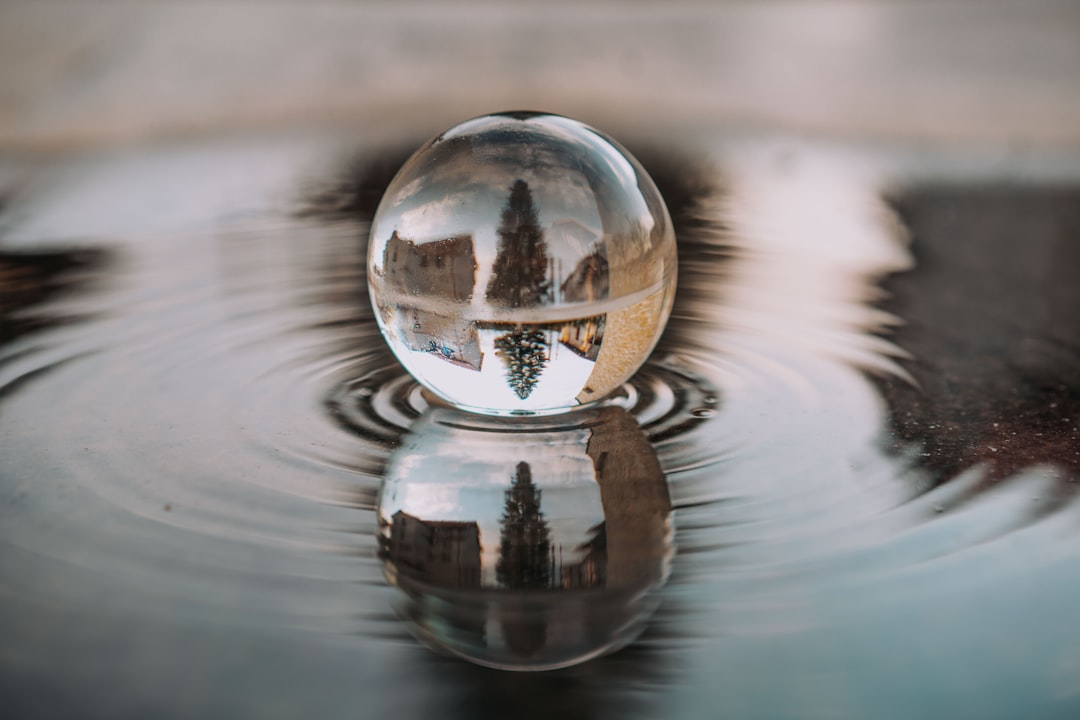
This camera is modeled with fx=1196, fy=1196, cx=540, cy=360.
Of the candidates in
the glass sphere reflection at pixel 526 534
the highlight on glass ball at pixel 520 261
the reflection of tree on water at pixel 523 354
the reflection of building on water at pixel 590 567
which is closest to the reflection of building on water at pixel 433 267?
the highlight on glass ball at pixel 520 261

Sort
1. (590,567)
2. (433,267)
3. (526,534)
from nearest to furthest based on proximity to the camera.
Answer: (590,567) → (526,534) → (433,267)

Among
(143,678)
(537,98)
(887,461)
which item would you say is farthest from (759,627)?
(537,98)

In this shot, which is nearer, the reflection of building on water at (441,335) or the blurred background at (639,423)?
the blurred background at (639,423)

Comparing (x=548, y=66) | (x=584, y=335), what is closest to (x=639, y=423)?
(x=584, y=335)

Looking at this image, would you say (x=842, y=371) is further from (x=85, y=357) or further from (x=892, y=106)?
(x=892, y=106)

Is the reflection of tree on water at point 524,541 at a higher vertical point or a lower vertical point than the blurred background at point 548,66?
lower

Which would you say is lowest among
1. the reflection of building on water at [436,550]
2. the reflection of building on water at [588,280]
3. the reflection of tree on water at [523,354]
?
the reflection of building on water at [436,550]

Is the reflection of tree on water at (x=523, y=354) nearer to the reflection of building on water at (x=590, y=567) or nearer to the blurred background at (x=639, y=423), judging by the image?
the blurred background at (x=639, y=423)

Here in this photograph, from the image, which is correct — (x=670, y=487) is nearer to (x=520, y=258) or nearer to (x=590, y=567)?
(x=590, y=567)
